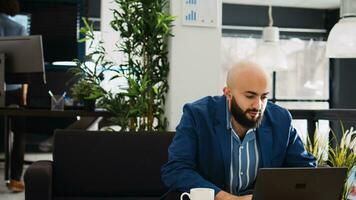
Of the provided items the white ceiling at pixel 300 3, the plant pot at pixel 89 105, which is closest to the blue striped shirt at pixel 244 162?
the plant pot at pixel 89 105

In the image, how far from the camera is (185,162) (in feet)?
6.10

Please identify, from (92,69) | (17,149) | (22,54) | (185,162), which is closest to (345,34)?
(185,162)

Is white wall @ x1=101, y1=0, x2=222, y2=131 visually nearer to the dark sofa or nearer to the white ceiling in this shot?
the dark sofa

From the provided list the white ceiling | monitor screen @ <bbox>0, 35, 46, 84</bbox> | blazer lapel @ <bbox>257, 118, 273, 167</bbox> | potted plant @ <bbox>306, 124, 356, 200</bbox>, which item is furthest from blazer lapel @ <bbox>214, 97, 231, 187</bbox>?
the white ceiling

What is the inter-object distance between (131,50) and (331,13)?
22.0ft

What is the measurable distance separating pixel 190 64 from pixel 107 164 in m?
1.00

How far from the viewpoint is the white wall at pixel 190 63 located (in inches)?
128

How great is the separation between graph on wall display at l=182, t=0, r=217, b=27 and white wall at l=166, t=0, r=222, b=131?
3cm

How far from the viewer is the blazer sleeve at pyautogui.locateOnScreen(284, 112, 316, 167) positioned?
1.94 m

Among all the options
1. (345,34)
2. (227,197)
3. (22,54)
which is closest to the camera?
(227,197)

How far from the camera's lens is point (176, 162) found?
1869 millimetres

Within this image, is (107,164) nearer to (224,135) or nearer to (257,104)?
(224,135)

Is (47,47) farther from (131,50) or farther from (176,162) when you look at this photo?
(176,162)

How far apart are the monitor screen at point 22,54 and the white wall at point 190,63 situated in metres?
1.34
